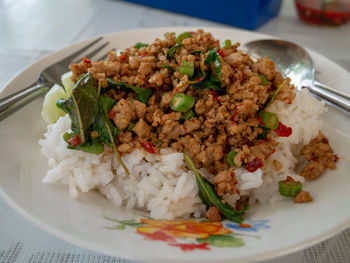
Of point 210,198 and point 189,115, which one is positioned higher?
point 189,115

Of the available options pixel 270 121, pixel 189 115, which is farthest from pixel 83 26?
pixel 270 121

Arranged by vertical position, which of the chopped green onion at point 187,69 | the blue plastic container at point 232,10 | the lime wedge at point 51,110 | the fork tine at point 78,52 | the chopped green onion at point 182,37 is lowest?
the blue plastic container at point 232,10

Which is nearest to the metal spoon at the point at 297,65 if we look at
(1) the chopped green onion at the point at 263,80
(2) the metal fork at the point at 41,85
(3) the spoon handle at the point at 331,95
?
(3) the spoon handle at the point at 331,95

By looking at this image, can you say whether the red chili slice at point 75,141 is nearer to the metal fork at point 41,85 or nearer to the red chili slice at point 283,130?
the metal fork at point 41,85

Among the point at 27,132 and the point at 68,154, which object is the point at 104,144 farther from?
the point at 27,132

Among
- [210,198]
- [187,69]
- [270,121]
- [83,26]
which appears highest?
[187,69]

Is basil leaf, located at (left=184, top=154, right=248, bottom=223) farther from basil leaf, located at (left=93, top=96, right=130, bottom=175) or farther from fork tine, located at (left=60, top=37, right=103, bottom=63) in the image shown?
fork tine, located at (left=60, top=37, right=103, bottom=63)

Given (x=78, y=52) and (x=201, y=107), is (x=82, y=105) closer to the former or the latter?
(x=201, y=107)
